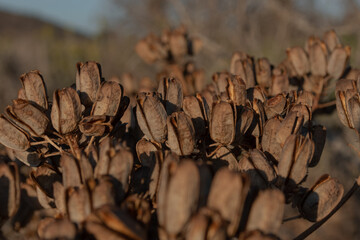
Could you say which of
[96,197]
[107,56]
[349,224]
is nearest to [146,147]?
[96,197]

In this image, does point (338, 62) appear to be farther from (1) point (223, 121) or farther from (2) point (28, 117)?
(2) point (28, 117)

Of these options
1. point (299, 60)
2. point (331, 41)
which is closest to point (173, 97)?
point (299, 60)

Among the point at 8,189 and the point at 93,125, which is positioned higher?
the point at 93,125

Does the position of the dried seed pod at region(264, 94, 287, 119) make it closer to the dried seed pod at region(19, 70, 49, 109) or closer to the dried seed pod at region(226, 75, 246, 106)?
the dried seed pod at region(226, 75, 246, 106)

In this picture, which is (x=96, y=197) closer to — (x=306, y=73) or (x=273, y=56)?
(x=306, y=73)

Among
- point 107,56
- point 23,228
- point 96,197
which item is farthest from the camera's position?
point 107,56

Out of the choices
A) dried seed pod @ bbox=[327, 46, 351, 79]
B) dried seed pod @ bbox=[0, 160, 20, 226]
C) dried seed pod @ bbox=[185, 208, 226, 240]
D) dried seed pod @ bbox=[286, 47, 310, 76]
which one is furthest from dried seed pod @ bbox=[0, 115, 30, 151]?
dried seed pod @ bbox=[327, 46, 351, 79]

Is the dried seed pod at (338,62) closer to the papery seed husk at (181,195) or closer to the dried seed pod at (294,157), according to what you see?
the dried seed pod at (294,157)
